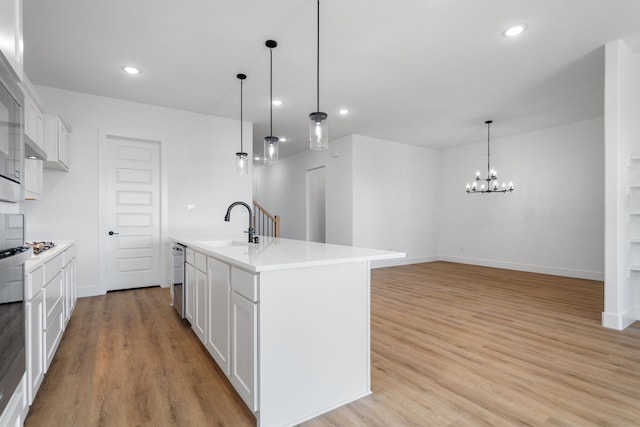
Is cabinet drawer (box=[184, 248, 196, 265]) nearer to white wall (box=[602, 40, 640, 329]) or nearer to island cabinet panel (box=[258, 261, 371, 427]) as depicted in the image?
island cabinet panel (box=[258, 261, 371, 427])

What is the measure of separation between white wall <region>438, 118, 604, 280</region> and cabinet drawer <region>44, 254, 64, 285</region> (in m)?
7.38

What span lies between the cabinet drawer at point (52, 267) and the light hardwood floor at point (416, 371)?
671 mm

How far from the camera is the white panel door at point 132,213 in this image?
469 cm

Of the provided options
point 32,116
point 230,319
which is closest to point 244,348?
point 230,319

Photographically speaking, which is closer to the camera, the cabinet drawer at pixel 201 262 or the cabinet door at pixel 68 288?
the cabinet drawer at pixel 201 262

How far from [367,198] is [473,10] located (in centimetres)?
437

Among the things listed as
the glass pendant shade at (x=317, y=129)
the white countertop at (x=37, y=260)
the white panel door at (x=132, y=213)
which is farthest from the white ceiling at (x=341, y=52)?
the white countertop at (x=37, y=260)

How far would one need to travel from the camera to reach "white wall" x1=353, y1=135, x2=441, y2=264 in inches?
267

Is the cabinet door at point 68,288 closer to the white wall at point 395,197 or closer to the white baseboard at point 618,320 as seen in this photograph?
the white wall at point 395,197

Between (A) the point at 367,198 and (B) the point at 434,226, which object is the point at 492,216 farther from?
(A) the point at 367,198

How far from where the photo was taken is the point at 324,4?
8.63 feet

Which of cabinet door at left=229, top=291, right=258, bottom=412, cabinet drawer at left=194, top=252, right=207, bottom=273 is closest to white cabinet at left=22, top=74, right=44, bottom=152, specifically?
cabinet drawer at left=194, top=252, right=207, bottom=273

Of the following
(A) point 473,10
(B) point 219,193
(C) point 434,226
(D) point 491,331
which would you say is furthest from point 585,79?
(B) point 219,193

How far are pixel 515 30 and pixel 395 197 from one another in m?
4.57
